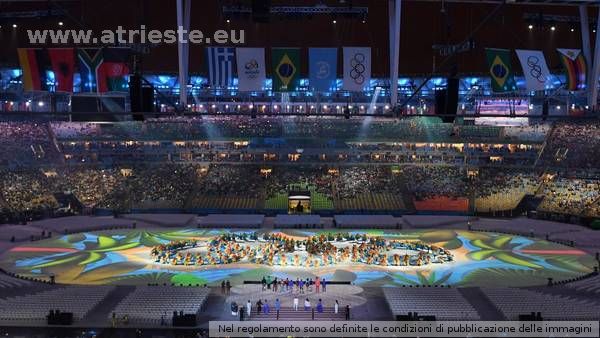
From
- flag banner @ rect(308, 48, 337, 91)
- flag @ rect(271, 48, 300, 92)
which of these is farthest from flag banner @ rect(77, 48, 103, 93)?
flag banner @ rect(308, 48, 337, 91)

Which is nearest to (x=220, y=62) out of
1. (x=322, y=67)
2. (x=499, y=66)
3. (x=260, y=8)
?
(x=260, y=8)

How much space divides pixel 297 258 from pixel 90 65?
1442cm

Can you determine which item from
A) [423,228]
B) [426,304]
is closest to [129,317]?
[426,304]

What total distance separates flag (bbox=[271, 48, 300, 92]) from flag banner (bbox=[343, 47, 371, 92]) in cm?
233

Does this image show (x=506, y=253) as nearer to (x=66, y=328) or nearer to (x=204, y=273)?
(x=204, y=273)

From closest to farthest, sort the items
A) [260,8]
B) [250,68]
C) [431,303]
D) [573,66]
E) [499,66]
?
[431,303] → [260,8] → [499,66] → [573,66] → [250,68]

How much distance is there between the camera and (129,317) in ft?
76.6

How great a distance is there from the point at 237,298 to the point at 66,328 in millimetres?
6904

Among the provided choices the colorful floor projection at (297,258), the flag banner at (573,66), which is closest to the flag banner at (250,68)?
the colorful floor projection at (297,258)

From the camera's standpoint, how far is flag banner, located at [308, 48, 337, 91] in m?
29.4

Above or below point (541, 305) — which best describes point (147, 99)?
above

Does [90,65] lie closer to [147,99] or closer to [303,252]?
[147,99]

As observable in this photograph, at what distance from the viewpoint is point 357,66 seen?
2873 cm

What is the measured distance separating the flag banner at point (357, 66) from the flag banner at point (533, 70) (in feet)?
22.0
